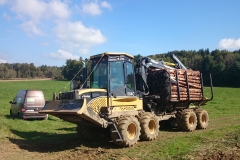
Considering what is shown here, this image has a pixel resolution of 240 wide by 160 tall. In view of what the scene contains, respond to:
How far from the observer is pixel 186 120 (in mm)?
13273

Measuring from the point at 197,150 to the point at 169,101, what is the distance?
15.4 ft

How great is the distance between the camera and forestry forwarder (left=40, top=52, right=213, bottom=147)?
9.48 meters

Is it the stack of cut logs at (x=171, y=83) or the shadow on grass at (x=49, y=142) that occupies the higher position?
the stack of cut logs at (x=171, y=83)

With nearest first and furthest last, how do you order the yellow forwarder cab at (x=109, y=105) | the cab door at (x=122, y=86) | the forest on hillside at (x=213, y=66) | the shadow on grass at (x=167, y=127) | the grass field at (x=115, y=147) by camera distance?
the grass field at (x=115, y=147) < the yellow forwarder cab at (x=109, y=105) < the cab door at (x=122, y=86) < the shadow on grass at (x=167, y=127) < the forest on hillside at (x=213, y=66)

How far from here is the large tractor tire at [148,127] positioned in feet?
34.8

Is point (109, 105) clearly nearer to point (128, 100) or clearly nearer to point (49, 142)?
point (128, 100)

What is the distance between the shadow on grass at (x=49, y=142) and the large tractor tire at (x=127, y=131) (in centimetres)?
52

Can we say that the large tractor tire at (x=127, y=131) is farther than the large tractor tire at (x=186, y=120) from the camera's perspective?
No

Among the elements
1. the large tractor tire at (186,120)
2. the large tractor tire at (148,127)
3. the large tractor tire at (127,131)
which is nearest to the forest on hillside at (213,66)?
the large tractor tire at (186,120)

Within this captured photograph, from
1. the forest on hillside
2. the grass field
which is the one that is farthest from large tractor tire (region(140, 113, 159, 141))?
the forest on hillside

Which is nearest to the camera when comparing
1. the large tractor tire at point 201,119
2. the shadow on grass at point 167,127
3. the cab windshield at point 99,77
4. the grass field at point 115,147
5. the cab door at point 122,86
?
the grass field at point 115,147

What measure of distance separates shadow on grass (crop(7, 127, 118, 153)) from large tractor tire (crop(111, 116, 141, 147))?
1.69ft

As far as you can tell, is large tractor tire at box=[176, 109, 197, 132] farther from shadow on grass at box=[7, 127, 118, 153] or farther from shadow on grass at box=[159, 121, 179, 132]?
shadow on grass at box=[7, 127, 118, 153]

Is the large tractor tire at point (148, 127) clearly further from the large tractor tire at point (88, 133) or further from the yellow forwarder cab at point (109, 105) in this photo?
the large tractor tire at point (88, 133)
